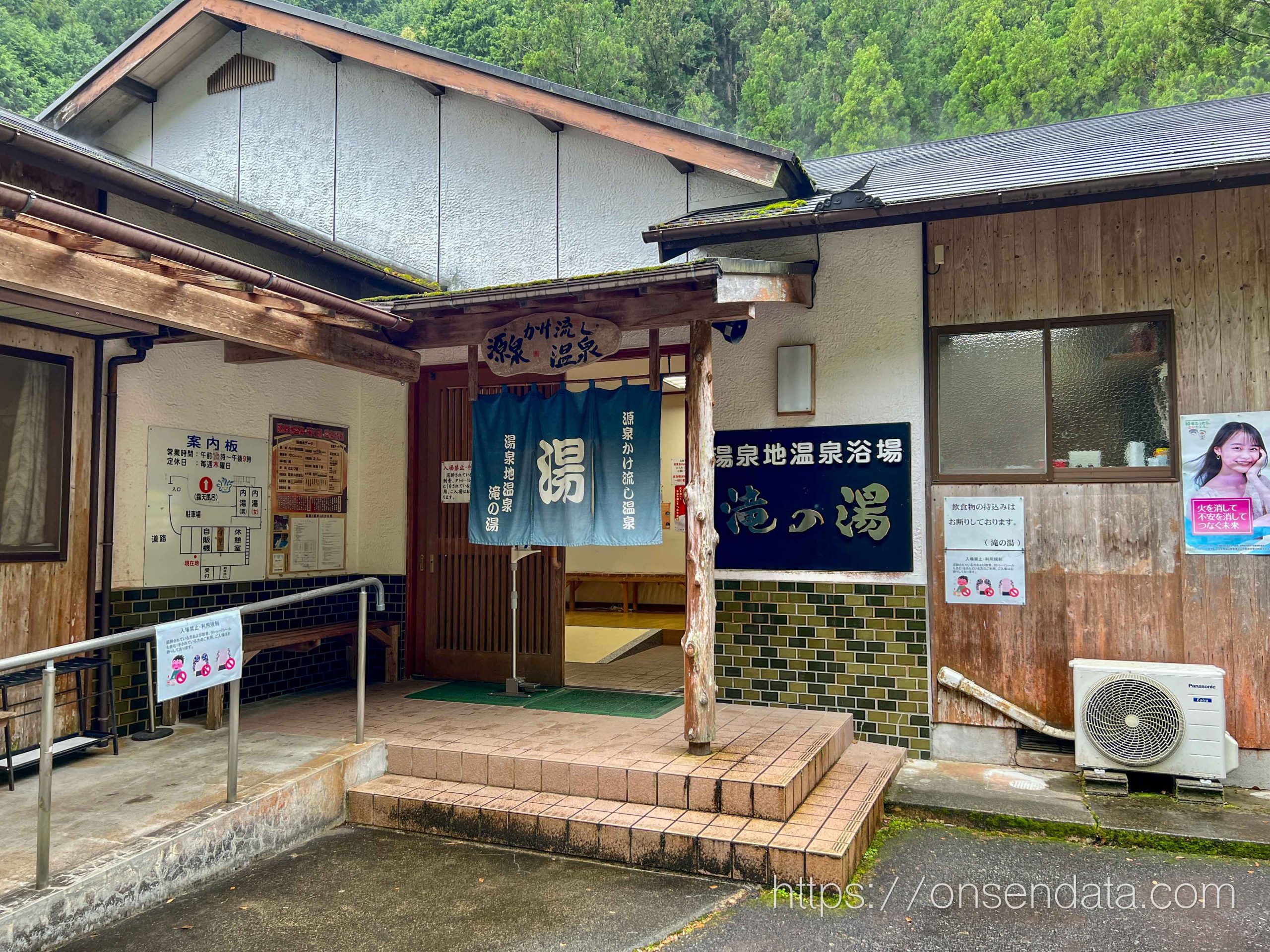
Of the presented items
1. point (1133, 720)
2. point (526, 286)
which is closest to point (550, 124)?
point (526, 286)

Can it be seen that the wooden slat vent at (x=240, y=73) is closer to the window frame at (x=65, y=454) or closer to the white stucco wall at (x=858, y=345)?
the window frame at (x=65, y=454)

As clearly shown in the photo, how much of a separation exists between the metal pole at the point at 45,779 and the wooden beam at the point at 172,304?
1756mm

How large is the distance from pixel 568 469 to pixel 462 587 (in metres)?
2.46

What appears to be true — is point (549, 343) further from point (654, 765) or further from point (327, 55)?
point (327, 55)

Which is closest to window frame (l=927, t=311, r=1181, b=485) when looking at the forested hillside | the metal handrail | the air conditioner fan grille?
the air conditioner fan grille

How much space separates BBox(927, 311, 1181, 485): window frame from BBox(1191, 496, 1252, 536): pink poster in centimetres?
26

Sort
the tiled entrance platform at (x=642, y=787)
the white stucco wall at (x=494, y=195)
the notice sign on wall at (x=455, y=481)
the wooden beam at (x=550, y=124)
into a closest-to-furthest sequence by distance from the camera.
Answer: the tiled entrance platform at (x=642, y=787), the wooden beam at (x=550, y=124), the white stucco wall at (x=494, y=195), the notice sign on wall at (x=455, y=481)

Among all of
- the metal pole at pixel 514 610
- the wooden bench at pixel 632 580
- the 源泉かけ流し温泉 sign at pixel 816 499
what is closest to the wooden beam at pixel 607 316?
the 源泉かけ流し温泉 sign at pixel 816 499

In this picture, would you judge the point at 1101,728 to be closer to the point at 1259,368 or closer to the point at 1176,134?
the point at 1259,368

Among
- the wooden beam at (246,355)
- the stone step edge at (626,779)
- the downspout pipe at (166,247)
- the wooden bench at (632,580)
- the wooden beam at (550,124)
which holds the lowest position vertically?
the stone step edge at (626,779)

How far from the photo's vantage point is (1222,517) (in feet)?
19.1

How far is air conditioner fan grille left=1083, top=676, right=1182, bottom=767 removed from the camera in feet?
18.3

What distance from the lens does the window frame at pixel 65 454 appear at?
587 centimetres

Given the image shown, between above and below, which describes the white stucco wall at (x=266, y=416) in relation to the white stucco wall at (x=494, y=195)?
below
